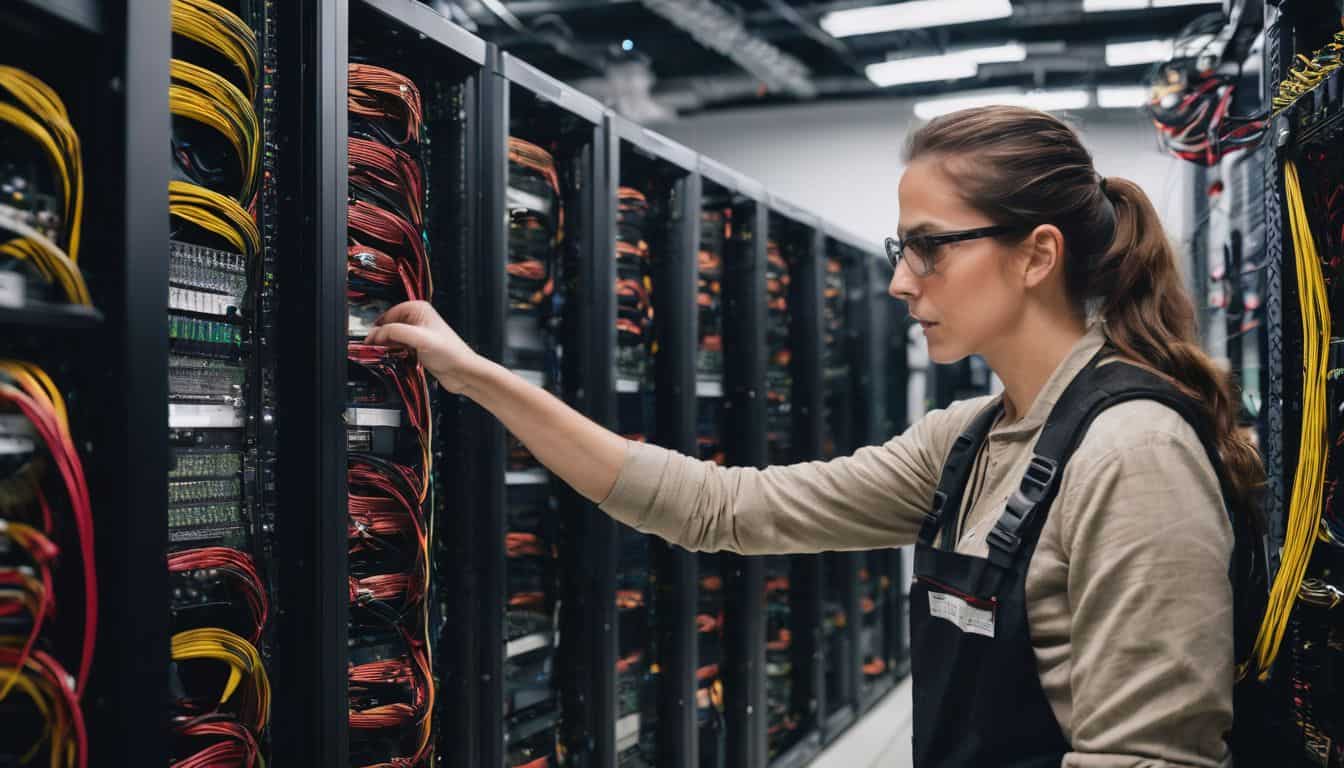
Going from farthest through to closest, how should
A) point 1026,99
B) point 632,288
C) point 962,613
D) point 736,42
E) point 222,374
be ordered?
1. point 1026,99
2. point 736,42
3. point 632,288
4. point 222,374
5. point 962,613

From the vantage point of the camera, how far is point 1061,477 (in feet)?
3.70

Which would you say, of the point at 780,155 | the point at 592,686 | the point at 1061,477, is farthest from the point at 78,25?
the point at 780,155

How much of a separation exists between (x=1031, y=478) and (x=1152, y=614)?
0.20m

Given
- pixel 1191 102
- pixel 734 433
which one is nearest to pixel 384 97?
pixel 734 433

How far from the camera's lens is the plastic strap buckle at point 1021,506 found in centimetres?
113

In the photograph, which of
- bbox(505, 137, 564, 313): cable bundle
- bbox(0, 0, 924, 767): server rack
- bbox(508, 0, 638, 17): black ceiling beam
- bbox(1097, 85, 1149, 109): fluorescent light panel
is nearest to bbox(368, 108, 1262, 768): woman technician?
bbox(0, 0, 924, 767): server rack

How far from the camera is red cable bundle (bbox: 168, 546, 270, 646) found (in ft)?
4.37

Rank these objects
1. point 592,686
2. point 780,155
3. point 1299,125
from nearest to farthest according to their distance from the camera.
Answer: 1. point 1299,125
2. point 592,686
3. point 780,155

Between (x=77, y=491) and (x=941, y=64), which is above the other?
(x=941, y=64)

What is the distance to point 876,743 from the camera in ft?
13.3

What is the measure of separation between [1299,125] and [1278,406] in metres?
0.37

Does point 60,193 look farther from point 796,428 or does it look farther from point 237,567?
point 796,428

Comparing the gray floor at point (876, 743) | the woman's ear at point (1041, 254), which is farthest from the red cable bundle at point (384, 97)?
the gray floor at point (876, 743)

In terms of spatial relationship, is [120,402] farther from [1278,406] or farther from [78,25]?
[1278,406]
